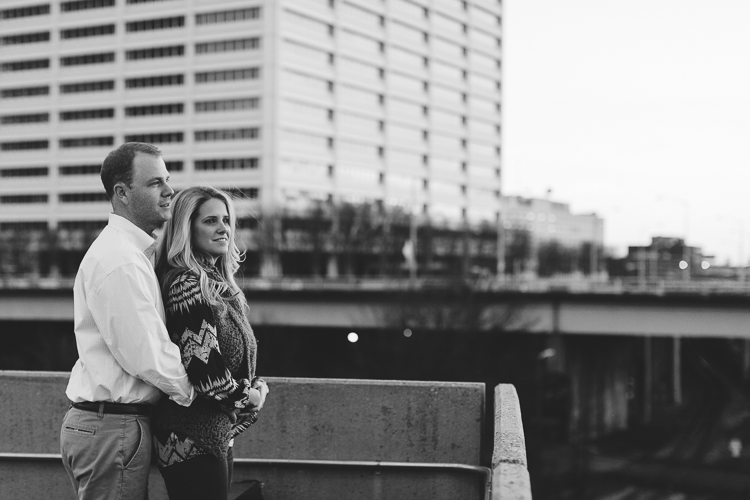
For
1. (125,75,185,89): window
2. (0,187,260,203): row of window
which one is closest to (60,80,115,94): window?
(125,75,185,89): window

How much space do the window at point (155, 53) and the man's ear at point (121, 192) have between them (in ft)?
309

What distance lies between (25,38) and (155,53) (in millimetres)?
18274

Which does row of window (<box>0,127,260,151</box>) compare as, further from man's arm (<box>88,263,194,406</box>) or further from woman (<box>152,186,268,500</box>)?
man's arm (<box>88,263,194,406</box>)

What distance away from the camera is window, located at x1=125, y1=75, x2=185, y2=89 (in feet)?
306

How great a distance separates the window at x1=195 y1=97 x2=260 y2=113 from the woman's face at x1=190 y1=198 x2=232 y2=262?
287ft

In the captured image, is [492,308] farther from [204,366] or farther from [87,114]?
[87,114]

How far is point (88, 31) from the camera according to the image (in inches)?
3848

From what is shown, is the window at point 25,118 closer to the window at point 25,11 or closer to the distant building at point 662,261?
the window at point 25,11

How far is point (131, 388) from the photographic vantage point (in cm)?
343

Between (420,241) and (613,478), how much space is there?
204 ft

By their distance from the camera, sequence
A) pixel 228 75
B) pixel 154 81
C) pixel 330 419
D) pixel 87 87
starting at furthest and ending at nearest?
pixel 87 87 → pixel 154 81 → pixel 228 75 → pixel 330 419

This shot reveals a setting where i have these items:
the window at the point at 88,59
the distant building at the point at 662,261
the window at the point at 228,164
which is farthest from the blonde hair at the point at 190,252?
the window at the point at 88,59

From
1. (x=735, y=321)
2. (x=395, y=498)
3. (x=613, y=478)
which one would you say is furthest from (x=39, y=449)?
(x=735, y=321)

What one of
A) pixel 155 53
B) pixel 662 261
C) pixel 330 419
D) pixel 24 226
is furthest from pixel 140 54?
pixel 330 419
